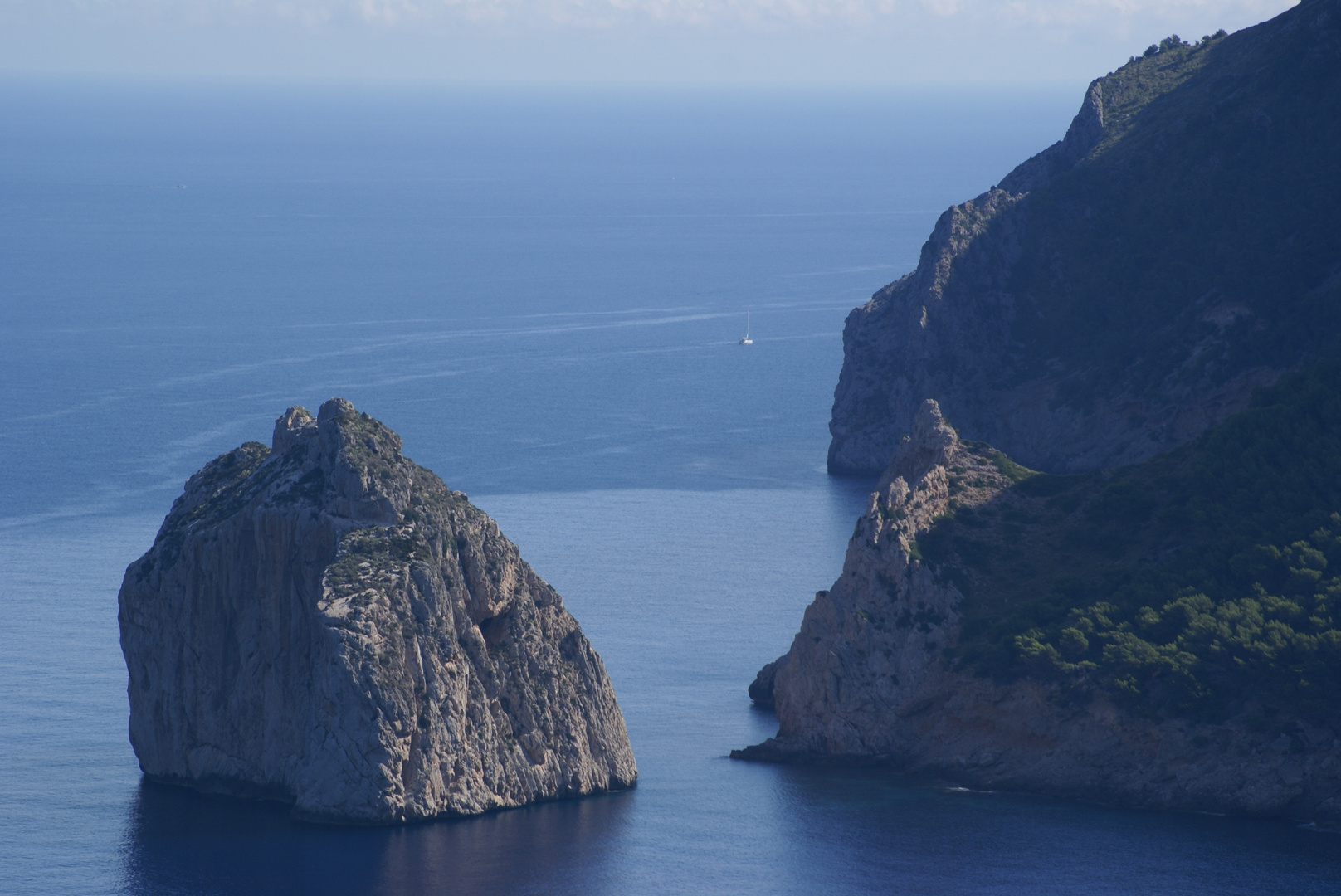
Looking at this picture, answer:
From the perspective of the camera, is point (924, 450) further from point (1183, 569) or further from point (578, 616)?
point (578, 616)

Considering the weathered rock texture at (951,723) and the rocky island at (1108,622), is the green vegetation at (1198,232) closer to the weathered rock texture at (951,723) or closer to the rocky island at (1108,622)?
the rocky island at (1108,622)

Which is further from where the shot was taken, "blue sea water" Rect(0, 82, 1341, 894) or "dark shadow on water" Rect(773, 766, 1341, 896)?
"blue sea water" Rect(0, 82, 1341, 894)

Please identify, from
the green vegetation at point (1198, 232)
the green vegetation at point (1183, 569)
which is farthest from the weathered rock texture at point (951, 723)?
the green vegetation at point (1198, 232)

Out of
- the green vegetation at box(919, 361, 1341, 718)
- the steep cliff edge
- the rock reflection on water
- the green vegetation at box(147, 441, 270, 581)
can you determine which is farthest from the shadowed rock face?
the steep cliff edge

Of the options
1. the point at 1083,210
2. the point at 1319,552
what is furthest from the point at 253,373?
the point at 1319,552

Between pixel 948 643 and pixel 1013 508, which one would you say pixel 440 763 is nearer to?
pixel 948 643

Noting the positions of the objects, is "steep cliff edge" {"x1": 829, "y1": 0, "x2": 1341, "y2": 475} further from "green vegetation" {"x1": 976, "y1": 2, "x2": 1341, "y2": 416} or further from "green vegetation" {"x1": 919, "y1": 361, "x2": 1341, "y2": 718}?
"green vegetation" {"x1": 919, "y1": 361, "x2": 1341, "y2": 718}

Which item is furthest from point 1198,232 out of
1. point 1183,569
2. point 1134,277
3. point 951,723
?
point 951,723
